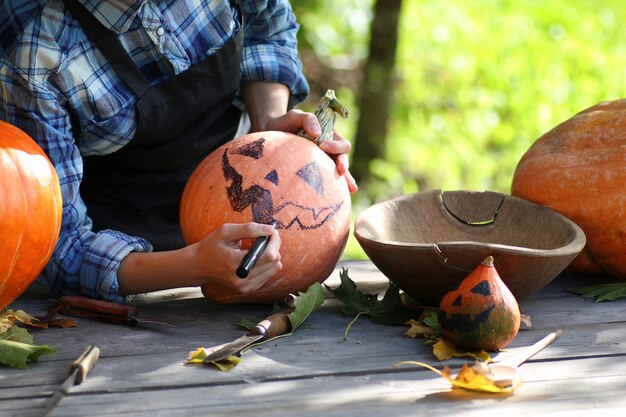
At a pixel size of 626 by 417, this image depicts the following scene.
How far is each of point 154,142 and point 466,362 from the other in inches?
48.2

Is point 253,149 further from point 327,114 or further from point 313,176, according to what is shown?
point 327,114

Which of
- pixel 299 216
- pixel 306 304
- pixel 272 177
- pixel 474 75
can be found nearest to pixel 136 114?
pixel 272 177

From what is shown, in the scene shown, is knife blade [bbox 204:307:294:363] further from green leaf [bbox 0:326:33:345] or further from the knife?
green leaf [bbox 0:326:33:345]

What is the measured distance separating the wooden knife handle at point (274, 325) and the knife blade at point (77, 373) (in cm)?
38

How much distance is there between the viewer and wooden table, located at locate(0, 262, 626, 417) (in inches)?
66.1

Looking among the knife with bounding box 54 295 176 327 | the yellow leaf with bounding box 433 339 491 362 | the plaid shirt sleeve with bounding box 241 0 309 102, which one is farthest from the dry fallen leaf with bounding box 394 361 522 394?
the plaid shirt sleeve with bounding box 241 0 309 102

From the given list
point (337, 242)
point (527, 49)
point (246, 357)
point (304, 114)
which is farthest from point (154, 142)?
point (527, 49)

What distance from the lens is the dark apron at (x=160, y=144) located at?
2.51 m

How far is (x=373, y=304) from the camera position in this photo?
7.72 ft

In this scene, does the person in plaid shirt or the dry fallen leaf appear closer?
the dry fallen leaf

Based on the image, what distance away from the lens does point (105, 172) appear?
2.77 metres

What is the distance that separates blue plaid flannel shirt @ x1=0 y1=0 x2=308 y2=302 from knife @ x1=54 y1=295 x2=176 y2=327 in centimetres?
7

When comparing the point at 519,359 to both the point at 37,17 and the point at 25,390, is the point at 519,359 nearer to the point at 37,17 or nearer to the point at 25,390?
the point at 25,390

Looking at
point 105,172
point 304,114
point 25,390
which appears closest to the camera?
point 25,390
